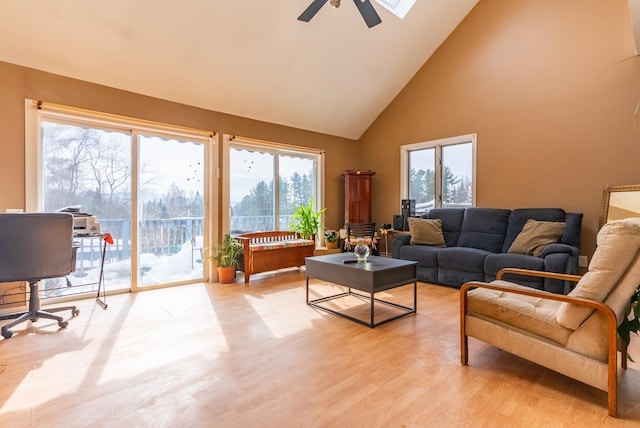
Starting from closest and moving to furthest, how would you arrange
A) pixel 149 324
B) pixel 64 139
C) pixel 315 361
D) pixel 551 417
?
pixel 551 417
pixel 315 361
pixel 149 324
pixel 64 139

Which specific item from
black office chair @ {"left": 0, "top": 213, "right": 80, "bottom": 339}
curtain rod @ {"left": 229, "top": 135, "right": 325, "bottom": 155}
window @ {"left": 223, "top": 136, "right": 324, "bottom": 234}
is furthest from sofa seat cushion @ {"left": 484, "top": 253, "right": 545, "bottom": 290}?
black office chair @ {"left": 0, "top": 213, "right": 80, "bottom": 339}

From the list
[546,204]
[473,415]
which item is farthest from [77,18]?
[546,204]

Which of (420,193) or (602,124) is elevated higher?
(602,124)

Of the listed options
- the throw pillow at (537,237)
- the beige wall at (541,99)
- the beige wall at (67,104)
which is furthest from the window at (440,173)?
the beige wall at (67,104)

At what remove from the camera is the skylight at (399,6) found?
175 inches

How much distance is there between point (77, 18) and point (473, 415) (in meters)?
4.47

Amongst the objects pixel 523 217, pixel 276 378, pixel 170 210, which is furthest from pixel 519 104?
pixel 170 210

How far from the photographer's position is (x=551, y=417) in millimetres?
1648

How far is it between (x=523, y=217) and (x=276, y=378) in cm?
378

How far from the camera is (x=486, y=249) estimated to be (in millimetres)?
4398

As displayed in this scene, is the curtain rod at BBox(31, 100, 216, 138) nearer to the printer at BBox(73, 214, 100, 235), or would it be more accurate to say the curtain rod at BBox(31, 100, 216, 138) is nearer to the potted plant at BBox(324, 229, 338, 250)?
the printer at BBox(73, 214, 100, 235)

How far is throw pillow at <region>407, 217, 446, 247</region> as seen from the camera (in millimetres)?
4730

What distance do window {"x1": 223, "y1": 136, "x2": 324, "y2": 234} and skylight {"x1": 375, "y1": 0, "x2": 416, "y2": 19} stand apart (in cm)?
248

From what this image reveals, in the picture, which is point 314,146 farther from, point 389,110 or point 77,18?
point 77,18
